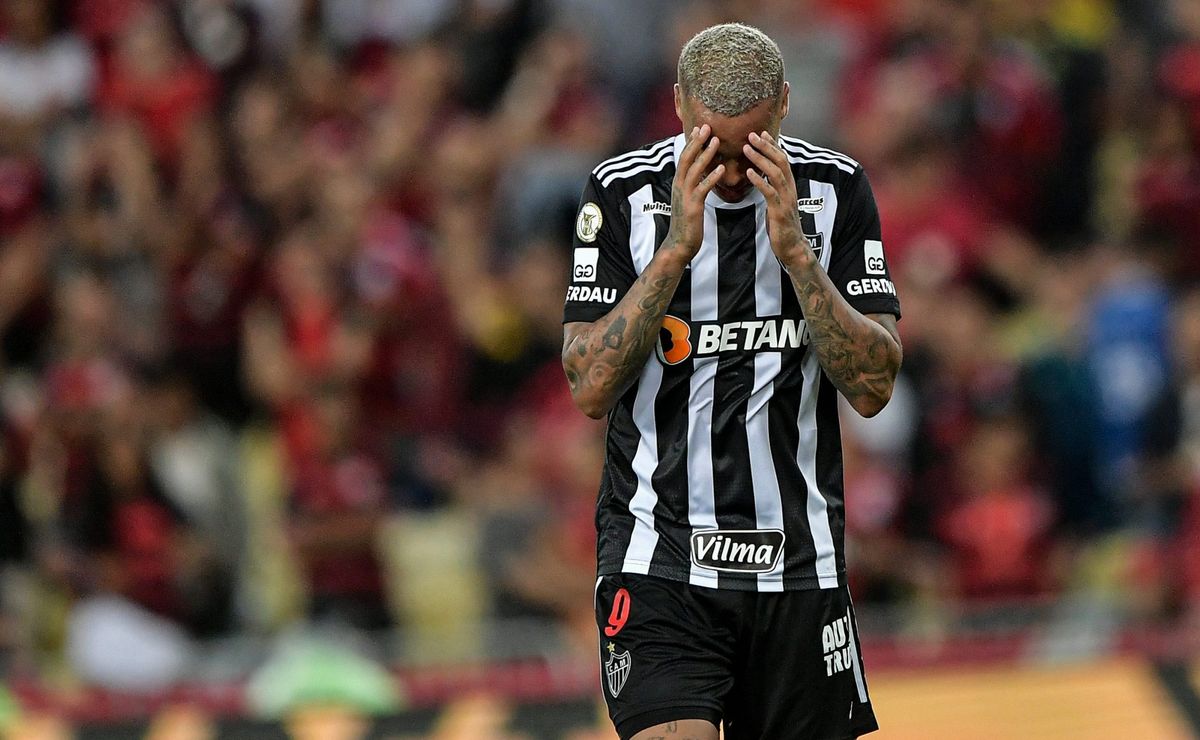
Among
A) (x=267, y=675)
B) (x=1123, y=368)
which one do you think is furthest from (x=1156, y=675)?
(x=267, y=675)

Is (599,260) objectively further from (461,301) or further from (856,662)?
(461,301)

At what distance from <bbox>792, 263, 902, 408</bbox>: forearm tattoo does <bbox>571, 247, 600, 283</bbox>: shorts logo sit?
514 millimetres

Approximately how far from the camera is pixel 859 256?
482cm

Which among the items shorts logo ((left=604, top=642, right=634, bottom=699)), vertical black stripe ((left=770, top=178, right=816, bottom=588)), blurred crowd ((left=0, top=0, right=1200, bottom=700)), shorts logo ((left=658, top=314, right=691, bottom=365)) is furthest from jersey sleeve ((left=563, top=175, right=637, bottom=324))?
blurred crowd ((left=0, top=0, right=1200, bottom=700))

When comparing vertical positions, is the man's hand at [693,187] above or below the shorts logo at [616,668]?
above

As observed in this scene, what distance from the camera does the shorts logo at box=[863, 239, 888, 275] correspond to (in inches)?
190

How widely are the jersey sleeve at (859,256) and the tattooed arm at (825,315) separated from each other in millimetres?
70

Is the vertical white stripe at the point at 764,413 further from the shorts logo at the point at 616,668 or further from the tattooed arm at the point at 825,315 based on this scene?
the shorts logo at the point at 616,668

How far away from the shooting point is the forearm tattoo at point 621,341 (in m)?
4.53

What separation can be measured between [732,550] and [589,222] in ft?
2.97

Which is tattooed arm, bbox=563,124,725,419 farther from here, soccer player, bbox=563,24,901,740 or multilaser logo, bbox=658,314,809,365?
multilaser logo, bbox=658,314,809,365

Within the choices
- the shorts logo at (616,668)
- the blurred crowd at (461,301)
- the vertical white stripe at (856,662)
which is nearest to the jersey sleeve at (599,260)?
the shorts logo at (616,668)

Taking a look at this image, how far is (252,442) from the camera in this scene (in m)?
10.4

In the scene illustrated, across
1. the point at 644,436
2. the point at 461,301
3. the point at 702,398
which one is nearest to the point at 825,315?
the point at 702,398
